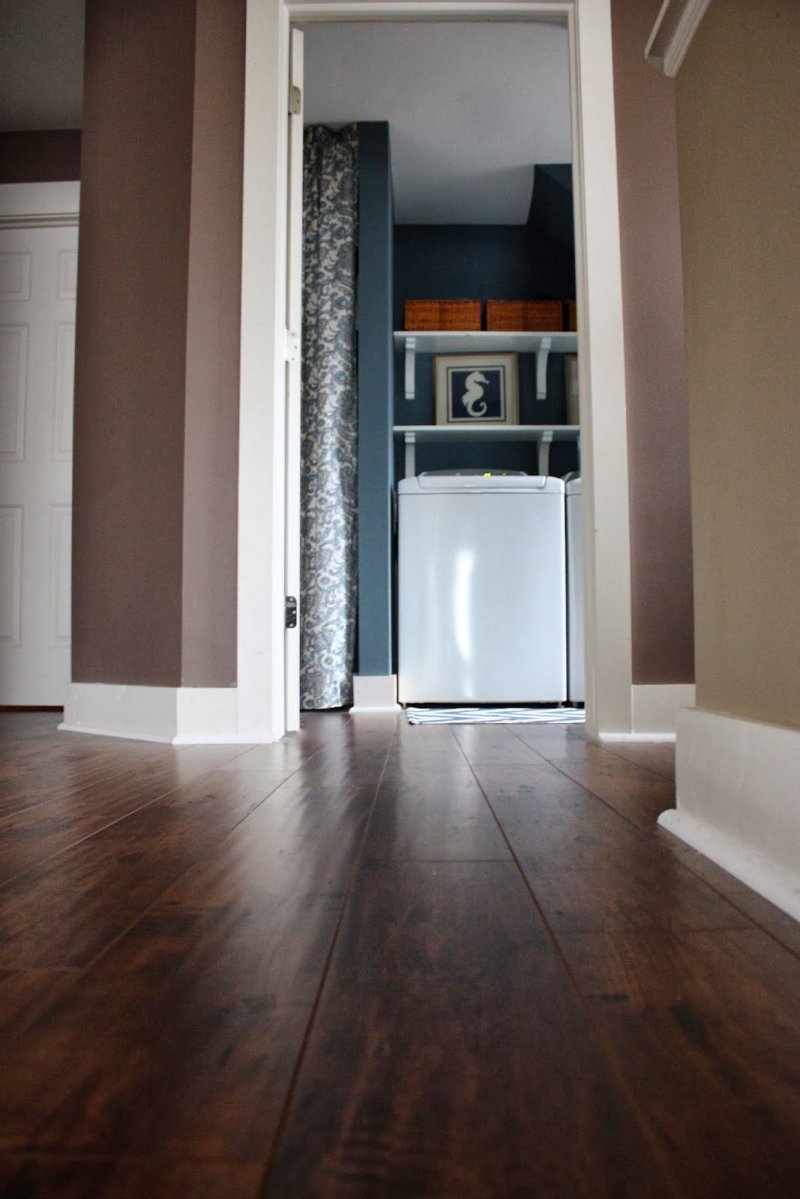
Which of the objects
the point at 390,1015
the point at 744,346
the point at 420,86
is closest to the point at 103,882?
the point at 390,1015

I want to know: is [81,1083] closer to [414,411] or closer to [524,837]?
[524,837]

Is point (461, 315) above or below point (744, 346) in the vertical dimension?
above

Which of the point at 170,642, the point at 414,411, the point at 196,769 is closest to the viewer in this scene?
the point at 196,769

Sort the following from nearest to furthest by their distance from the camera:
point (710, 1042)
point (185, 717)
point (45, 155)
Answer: point (710, 1042) → point (185, 717) → point (45, 155)

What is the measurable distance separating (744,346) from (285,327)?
1614 mm

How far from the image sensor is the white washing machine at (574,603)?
3.52 meters

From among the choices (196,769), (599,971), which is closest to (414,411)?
(196,769)

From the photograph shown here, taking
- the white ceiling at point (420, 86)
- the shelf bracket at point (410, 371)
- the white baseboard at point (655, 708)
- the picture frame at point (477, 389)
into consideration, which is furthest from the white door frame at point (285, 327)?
the picture frame at point (477, 389)

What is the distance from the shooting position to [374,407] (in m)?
3.57

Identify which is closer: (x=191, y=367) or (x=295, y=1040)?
(x=295, y=1040)

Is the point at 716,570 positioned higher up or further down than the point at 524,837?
higher up

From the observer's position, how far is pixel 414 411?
14.5 feet

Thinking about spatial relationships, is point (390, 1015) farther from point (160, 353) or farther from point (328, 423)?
point (328, 423)

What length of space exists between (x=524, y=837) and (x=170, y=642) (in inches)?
53.7
